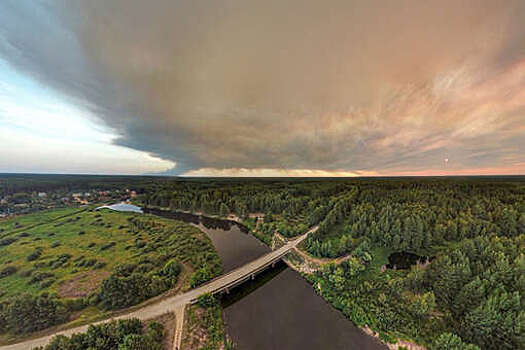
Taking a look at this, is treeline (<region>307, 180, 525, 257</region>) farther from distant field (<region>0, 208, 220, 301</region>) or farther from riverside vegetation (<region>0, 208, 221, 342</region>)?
distant field (<region>0, 208, 220, 301</region>)

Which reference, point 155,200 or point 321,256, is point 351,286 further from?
point 155,200

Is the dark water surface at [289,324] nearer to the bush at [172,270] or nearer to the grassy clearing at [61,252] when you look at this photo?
the bush at [172,270]

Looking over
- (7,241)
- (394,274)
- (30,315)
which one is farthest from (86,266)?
(394,274)

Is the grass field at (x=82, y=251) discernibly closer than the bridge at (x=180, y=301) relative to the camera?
No

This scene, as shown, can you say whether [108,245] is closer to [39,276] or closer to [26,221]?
[39,276]

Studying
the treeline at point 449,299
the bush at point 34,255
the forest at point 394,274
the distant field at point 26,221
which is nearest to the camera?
the treeline at point 449,299

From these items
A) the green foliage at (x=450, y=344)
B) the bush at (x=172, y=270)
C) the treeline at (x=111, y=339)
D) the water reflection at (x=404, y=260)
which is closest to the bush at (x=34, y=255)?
the bush at (x=172, y=270)

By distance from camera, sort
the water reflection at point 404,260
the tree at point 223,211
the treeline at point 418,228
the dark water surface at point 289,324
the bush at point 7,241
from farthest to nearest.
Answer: the tree at point 223,211, the bush at point 7,241, the treeline at point 418,228, the water reflection at point 404,260, the dark water surface at point 289,324

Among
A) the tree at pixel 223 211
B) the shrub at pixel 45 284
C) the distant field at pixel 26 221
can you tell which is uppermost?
the tree at pixel 223 211
